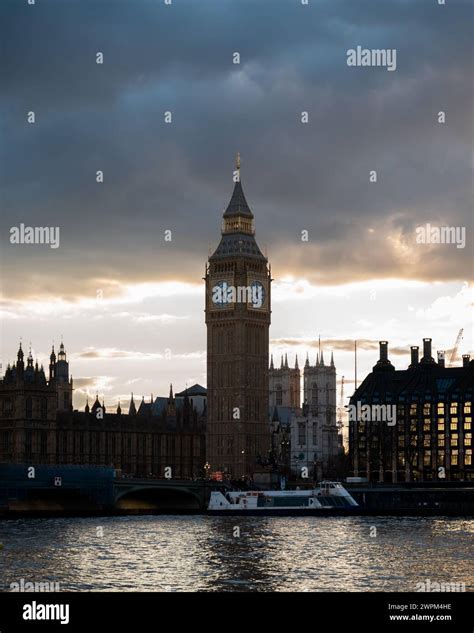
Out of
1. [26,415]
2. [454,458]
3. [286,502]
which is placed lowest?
[286,502]

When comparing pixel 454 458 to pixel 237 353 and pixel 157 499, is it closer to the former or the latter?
pixel 237 353

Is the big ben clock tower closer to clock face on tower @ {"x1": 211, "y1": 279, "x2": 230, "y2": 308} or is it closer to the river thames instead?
clock face on tower @ {"x1": 211, "y1": 279, "x2": 230, "y2": 308}

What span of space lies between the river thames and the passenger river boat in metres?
21.2

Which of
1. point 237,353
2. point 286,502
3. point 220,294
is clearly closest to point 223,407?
point 237,353

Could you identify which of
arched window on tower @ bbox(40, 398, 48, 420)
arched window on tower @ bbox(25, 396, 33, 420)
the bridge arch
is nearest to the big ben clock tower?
the bridge arch

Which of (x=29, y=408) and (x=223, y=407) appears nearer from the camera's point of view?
(x=29, y=408)

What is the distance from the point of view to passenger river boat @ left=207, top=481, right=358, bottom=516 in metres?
125

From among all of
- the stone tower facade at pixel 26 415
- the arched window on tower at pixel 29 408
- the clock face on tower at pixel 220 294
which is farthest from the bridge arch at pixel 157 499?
the clock face on tower at pixel 220 294

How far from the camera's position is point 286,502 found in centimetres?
12769

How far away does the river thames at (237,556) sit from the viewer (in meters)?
52.7

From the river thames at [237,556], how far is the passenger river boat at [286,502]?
21.2 meters

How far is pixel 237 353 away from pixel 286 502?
42431mm
